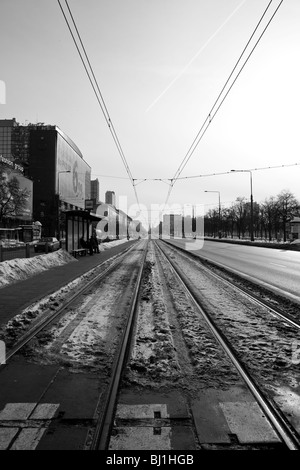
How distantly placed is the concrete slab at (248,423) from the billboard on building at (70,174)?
87.9 metres

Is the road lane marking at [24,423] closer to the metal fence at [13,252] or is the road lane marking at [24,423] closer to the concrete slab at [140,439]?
the concrete slab at [140,439]

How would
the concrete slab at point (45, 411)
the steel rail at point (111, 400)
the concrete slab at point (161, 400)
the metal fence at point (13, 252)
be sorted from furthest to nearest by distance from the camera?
1. the metal fence at point (13, 252)
2. the concrete slab at point (161, 400)
3. the concrete slab at point (45, 411)
4. the steel rail at point (111, 400)

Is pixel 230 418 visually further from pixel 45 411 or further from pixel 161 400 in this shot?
pixel 45 411

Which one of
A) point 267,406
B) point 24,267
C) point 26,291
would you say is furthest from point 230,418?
point 24,267

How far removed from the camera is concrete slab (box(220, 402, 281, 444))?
2947 mm

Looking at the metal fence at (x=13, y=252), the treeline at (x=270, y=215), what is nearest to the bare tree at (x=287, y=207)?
the treeline at (x=270, y=215)

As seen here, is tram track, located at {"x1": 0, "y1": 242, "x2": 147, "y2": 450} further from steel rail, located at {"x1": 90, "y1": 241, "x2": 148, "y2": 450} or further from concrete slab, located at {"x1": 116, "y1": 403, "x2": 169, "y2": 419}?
concrete slab, located at {"x1": 116, "y1": 403, "x2": 169, "y2": 419}

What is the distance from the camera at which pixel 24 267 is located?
13766 millimetres

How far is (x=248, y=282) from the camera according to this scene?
38.8 feet

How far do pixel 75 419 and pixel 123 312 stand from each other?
4225 mm

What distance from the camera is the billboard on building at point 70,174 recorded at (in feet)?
318

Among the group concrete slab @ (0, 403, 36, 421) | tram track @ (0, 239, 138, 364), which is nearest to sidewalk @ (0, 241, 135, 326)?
tram track @ (0, 239, 138, 364)
